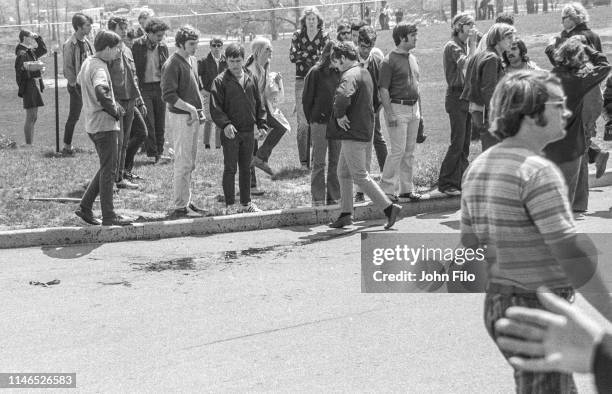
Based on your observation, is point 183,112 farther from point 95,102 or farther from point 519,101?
point 519,101

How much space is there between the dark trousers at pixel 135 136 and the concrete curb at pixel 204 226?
2.24 metres

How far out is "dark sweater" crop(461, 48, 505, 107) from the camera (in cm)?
1075

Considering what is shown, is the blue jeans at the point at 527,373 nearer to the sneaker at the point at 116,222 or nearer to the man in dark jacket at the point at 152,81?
the sneaker at the point at 116,222

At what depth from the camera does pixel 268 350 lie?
21.7 ft

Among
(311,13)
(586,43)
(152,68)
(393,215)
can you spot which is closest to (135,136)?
(152,68)

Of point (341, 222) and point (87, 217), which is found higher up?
point (87, 217)

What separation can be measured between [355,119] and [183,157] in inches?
72.0

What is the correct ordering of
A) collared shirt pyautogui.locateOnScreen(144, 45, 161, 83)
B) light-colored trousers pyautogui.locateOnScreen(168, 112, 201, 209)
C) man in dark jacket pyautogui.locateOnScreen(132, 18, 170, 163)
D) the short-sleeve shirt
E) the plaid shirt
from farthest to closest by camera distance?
collared shirt pyautogui.locateOnScreen(144, 45, 161, 83) < man in dark jacket pyautogui.locateOnScreen(132, 18, 170, 163) < the plaid shirt < light-colored trousers pyautogui.locateOnScreen(168, 112, 201, 209) < the short-sleeve shirt

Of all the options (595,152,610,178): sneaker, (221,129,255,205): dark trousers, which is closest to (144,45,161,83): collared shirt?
(221,129,255,205): dark trousers

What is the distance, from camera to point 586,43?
1070 centimetres

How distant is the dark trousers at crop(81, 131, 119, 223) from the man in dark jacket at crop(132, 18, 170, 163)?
11.8 feet

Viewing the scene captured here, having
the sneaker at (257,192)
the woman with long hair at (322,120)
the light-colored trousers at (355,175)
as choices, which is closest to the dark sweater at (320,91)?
the woman with long hair at (322,120)

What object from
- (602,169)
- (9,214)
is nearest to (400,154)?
(602,169)

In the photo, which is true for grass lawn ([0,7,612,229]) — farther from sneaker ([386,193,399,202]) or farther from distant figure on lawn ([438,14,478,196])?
sneaker ([386,193,399,202])
